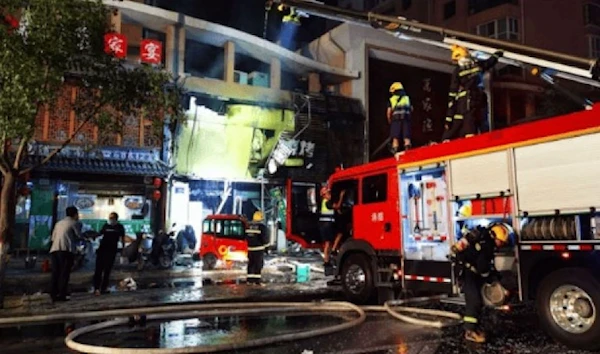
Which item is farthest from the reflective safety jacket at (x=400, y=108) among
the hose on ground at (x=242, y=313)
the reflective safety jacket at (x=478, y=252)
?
the reflective safety jacket at (x=478, y=252)

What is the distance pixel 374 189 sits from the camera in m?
9.05

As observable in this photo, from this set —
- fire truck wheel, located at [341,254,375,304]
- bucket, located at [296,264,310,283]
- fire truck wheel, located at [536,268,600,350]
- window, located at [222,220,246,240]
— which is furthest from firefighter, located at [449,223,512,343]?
window, located at [222,220,246,240]

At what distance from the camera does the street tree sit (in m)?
7.70

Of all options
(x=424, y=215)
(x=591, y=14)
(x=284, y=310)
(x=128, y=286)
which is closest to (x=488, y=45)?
(x=424, y=215)

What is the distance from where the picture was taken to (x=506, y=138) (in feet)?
21.7

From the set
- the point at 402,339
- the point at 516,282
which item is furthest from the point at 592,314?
the point at 402,339

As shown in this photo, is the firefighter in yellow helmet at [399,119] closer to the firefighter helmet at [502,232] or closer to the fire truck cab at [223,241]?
the firefighter helmet at [502,232]

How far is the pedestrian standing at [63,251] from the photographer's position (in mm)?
9172

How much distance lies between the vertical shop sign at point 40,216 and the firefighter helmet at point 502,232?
53.9 ft

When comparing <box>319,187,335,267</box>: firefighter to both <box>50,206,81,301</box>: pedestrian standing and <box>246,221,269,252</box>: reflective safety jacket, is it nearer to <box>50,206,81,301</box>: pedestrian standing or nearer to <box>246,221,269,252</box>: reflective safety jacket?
<box>246,221,269,252</box>: reflective safety jacket

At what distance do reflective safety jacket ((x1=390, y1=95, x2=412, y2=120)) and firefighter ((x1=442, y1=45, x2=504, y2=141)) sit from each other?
1.21 metres

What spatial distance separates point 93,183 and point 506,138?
16.2 metres

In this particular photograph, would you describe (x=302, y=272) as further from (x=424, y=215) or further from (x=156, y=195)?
(x=156, y=195)

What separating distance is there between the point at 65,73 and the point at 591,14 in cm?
3634
